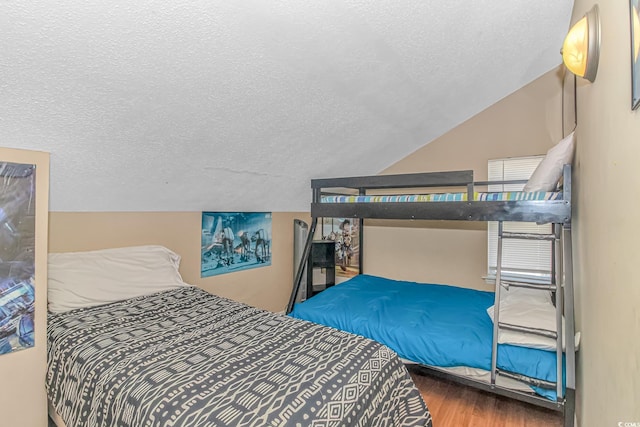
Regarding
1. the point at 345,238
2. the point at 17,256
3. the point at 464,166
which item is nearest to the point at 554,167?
the point at 464,166

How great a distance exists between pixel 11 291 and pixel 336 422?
1.72m

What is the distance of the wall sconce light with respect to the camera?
3.69 ft

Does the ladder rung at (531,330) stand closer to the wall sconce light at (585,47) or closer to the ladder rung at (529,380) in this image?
the ladder rung at (529,380)

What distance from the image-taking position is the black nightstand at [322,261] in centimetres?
397

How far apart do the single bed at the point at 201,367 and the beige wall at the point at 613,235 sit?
839 mm

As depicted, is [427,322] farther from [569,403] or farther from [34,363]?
[34,363]

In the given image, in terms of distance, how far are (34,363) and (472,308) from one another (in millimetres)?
2992

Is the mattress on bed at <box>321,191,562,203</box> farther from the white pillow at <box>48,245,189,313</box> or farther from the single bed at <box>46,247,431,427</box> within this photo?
the white pillow at <box>48,245,189,313</box>

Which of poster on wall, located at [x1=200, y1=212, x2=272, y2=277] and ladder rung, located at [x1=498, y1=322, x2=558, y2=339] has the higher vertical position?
poster on wall, located at [x1=200, y1=212, x2=272, y2=277]

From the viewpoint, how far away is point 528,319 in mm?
2072

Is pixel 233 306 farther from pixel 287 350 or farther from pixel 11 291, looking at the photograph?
pixel 11 291

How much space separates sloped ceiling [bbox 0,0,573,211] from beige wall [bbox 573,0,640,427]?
107 cm

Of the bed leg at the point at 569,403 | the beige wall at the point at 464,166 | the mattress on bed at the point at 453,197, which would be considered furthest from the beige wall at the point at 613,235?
the beige wall at the point at 464,166

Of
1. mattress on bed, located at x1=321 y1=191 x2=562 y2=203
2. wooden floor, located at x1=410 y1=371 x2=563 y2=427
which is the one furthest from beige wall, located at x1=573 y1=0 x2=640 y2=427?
wooden floor, located at x1=410 y1=371 x2=563 y2=427
